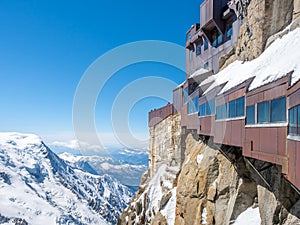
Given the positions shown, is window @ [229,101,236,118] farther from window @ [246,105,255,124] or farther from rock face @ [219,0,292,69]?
rock face @ [219,0,292,69]

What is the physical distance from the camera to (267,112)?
33.0 ft

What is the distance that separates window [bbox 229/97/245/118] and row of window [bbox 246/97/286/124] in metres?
0.78

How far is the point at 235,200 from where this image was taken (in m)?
15.4

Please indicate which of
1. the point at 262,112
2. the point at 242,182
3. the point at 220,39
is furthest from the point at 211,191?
the point at 220,39

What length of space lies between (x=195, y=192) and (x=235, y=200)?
16.5ft

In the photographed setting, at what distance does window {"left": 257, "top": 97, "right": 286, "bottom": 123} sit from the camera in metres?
8.94

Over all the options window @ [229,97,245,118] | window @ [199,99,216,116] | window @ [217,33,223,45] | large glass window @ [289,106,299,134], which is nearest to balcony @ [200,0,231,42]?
window @ [217,33,223,45]

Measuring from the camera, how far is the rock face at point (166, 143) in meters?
35.2

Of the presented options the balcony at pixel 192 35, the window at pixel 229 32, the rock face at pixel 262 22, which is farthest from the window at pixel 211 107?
the balcony at pixel 192 35

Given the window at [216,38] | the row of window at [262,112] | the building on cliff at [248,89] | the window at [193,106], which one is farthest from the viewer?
the window at [216,38]

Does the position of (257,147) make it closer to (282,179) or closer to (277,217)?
(282,179)

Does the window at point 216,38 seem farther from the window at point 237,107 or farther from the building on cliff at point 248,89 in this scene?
the window at point 237,107

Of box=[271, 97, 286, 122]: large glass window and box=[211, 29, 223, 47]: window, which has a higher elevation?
box=[211, 29, 223, 47]: window

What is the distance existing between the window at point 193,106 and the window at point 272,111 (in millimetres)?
12704
